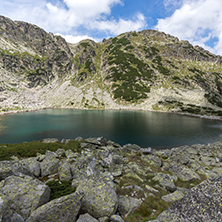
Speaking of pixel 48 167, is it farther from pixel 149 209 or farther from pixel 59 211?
pixel 149 209

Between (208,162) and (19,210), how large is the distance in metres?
31.5

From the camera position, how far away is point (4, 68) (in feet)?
599

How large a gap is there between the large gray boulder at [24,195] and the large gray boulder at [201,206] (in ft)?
22.4

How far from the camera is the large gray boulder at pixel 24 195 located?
6594 mm

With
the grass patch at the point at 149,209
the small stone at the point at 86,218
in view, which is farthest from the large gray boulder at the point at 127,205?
the small stone at the point at 86,218

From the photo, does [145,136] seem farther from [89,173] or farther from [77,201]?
[77,201]

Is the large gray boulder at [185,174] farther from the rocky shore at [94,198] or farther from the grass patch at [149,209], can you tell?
the grass patch at [149,209]

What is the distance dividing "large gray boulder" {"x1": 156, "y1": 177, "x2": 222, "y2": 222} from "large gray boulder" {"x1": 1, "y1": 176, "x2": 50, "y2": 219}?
22.4ft

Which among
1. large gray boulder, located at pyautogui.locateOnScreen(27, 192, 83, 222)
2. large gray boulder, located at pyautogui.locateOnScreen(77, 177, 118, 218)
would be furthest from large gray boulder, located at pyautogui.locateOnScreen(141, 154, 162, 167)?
large gray boulder, located at pyautogui.locateOnScreen(27, 192, 83, 222)

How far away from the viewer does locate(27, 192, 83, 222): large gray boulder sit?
595 cm

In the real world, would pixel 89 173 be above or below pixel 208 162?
above

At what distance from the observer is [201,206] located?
561 centimetres

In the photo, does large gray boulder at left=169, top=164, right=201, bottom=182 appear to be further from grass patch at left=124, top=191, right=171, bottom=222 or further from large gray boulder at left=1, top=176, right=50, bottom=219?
large gray boulder at left=1, top=176, right=50, bottom=219

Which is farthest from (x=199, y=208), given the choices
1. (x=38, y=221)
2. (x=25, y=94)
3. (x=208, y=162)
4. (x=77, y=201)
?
(x=25, y=94)
